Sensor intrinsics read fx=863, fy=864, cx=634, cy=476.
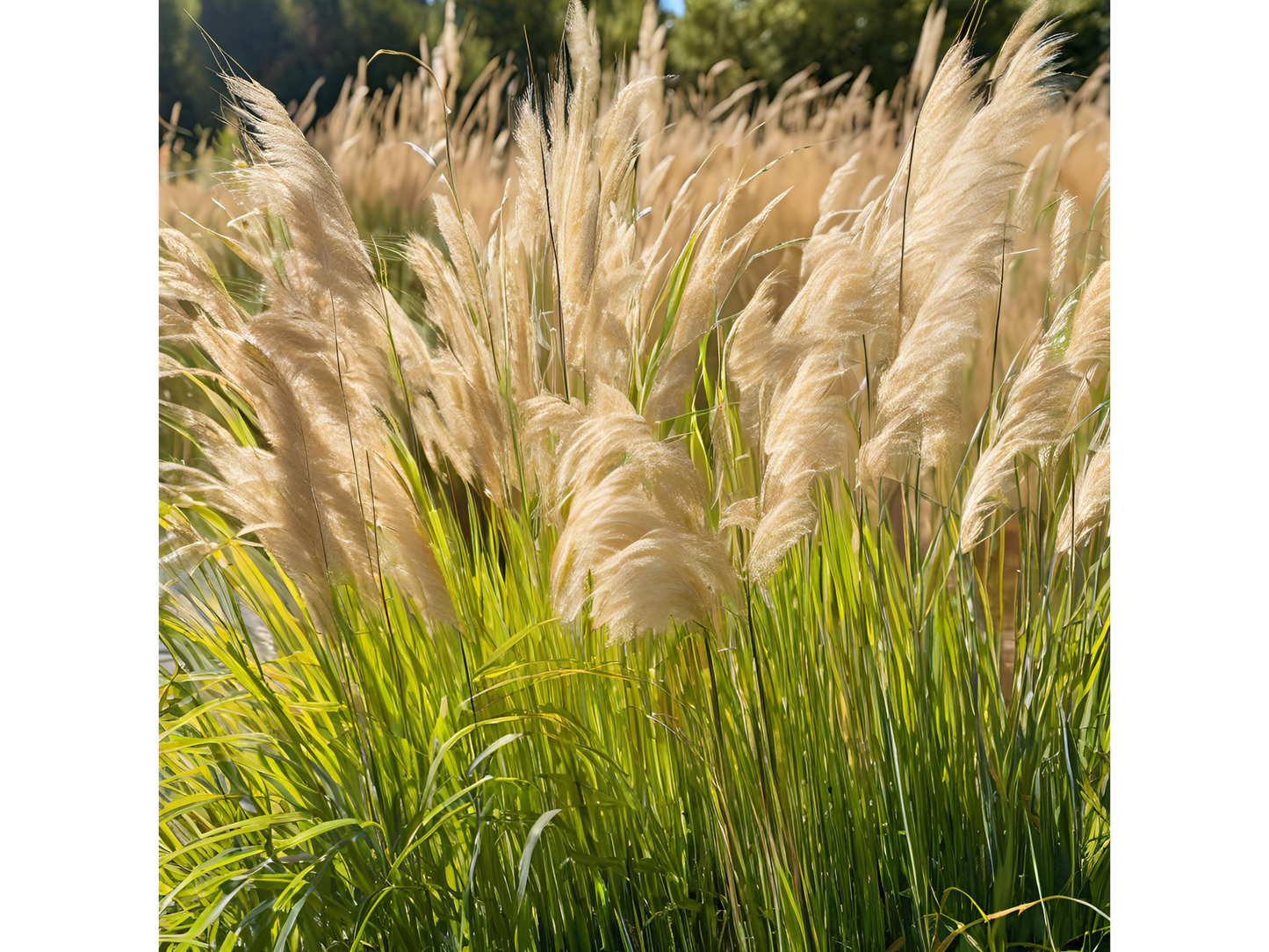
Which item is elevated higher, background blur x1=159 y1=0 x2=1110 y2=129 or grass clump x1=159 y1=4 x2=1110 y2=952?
background blur x1=159 y1=0 x2=1110 y2=129

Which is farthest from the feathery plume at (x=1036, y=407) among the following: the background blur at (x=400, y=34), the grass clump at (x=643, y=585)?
the background blur at (x=400, y=34)

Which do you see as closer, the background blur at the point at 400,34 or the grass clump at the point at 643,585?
the grass clump at the point at 643,585

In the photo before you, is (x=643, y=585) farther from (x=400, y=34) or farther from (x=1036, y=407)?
(x=400, y=34)

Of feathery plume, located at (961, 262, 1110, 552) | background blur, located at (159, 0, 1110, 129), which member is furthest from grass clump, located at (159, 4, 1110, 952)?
background blur, located at (159, 0, 1110, 129)

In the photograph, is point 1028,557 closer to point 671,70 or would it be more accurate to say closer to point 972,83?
point 972,83

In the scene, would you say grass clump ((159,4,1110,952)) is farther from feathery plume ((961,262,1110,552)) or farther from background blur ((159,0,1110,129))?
background blur ((159,0,1110,129))

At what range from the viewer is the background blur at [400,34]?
1.36 meters

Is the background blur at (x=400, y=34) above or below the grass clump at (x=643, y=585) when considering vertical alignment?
above

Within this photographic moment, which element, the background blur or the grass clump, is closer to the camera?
the grass clump

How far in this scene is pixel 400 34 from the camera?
142 cm

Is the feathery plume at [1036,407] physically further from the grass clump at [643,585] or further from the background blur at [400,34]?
the background blur at [400,34]

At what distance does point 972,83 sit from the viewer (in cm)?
107

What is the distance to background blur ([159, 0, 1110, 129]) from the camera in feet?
4.46
